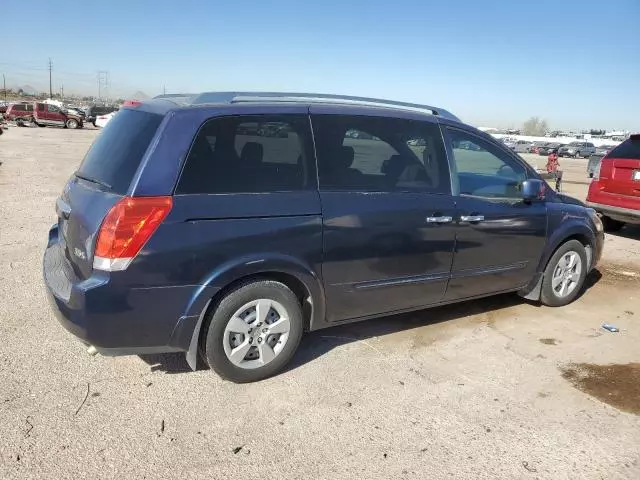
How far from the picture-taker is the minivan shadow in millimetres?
3764

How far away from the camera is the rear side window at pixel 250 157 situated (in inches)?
126

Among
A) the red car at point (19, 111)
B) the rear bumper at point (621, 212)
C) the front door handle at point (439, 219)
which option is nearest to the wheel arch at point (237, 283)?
the front door handle at point (439, 219)

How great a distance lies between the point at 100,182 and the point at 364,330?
2.33 meters

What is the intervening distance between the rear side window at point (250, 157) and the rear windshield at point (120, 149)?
318 mm

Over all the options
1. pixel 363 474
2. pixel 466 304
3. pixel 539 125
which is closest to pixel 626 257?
pixel 466 304

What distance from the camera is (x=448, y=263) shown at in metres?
4.20

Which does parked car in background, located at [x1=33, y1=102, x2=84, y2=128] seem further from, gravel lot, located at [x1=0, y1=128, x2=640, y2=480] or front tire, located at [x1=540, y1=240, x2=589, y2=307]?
front tire, located at [x1=540, y1=240, x2=589, y2=307]

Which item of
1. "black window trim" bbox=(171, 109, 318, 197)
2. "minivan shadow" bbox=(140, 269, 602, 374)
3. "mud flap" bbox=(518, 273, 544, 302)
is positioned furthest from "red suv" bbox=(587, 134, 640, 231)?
"black window trim" bbox=(171, 109, 318, 197)

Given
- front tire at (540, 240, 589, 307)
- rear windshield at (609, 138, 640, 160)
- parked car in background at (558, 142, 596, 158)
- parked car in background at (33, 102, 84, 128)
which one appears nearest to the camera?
front tire at (540, 240, 589, 307)

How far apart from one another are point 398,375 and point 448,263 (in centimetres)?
→ 101

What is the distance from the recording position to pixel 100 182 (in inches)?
133

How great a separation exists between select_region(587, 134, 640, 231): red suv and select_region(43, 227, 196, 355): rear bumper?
759 cm

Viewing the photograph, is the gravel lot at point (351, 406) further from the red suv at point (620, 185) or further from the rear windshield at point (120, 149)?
the red suv at point (620, 185)

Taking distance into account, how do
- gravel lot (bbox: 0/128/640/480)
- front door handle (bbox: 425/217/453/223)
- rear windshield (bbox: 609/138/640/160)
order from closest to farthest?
gravel lot (bbox: 0/128/640/480)
front door handle (bbox: 425/217/453/223)
rear windshield (bbox: 609/138/640/160)
